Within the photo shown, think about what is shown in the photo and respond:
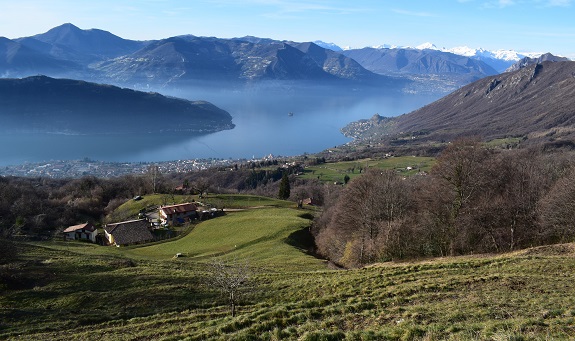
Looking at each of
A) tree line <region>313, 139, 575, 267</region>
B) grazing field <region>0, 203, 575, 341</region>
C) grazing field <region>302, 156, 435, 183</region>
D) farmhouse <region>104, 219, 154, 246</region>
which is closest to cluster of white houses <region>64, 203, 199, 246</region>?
farmhouse <region>104, 219, 154, 246</region>

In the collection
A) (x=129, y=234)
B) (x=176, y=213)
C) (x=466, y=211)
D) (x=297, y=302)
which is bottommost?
(x=129, y=234)

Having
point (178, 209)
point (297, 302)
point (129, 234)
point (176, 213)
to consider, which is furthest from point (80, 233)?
point (297, 302)

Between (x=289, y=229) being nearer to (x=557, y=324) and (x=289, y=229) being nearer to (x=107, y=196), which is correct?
(x=557, y=324)

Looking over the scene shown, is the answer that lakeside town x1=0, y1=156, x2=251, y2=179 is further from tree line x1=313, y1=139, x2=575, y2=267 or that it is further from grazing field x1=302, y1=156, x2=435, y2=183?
tree line x1=313, y1=139, x2=575, y2=267

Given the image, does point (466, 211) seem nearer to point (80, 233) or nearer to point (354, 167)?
point (80, 233)

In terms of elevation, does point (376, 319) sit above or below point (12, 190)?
above

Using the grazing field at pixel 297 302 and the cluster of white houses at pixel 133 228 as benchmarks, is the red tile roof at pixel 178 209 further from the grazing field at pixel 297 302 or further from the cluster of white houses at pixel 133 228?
the grazing field at pixel 297 302

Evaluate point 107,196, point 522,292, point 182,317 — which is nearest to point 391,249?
point 522,292
